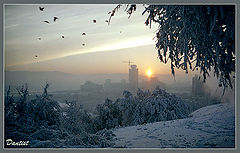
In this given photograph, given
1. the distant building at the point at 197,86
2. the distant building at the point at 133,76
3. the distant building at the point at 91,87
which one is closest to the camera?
the distant building at the point at 197,86

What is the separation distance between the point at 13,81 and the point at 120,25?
289cm

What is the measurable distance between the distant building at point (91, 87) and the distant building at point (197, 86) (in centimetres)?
269

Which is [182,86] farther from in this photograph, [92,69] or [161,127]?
[92,69]

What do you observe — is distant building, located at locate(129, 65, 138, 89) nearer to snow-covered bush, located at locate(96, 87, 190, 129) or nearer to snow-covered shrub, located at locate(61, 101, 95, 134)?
snow-covered shrub, located at locate(61, 101, 95, 134)

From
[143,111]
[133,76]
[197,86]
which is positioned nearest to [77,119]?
[143,111]

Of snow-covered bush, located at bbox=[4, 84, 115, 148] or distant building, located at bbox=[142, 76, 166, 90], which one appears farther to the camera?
distant building, located at bbox=[142, 76, 166, 90]

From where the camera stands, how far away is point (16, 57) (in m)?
4.59

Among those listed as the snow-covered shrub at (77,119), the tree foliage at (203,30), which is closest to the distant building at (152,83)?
the tree foliage at (203,30)

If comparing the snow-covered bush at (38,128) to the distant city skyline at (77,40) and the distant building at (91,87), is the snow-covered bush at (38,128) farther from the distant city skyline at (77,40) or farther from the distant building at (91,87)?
the distant building at (91,87)

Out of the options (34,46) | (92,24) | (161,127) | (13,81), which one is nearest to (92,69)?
(92,24)

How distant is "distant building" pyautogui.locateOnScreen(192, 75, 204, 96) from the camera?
4.96m

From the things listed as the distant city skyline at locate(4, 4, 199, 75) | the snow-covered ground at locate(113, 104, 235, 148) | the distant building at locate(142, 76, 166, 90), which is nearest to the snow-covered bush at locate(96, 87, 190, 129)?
the distant building at locate(142, 76, 166, 90)

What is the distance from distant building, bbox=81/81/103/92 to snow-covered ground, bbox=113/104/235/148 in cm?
168

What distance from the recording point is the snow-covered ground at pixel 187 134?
4.23 m
